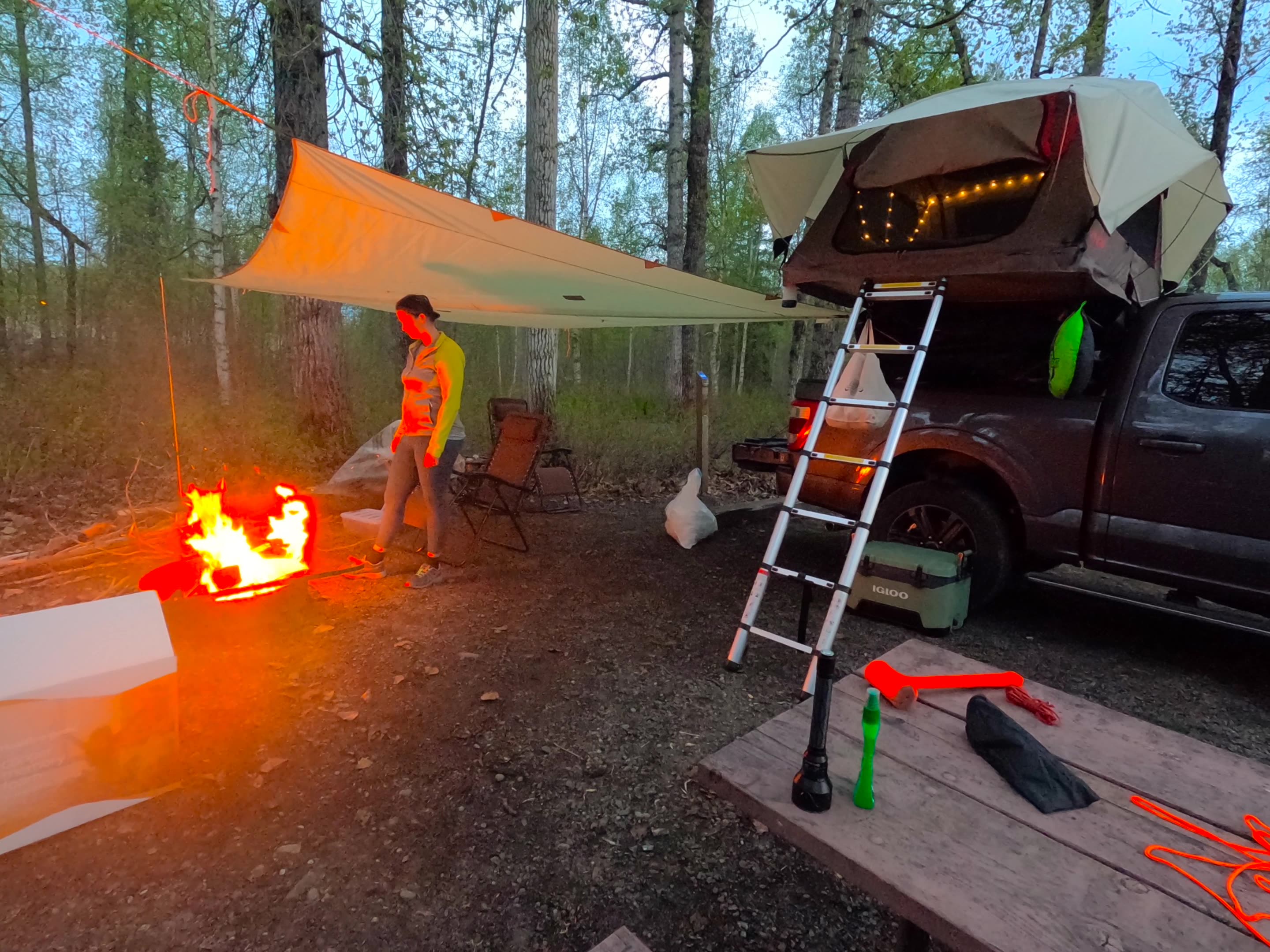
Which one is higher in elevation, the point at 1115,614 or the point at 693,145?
the point at 693,145

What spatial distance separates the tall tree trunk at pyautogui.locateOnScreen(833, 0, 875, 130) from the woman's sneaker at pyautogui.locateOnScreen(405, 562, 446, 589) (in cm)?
798

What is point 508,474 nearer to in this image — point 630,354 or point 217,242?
point 217,242

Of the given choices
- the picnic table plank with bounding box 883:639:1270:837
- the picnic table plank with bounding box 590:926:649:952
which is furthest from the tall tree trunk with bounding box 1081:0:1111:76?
the picnic table plank with bounding box 590:926:649:952

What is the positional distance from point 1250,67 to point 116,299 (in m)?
21.1

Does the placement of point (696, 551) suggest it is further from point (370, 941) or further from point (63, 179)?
point (63, 179)

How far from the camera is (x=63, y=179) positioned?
523 inches

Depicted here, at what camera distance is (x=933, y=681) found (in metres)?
1.84

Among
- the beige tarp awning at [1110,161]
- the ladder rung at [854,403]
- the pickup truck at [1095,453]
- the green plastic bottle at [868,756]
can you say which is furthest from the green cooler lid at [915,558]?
the green plastic bottle at [868,756]

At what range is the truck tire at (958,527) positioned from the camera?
382 cm

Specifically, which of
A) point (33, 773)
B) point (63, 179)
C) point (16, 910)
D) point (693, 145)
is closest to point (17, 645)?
point (33, 773)

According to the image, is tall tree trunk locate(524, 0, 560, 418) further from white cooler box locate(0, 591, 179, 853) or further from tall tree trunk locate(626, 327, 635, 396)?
tall tree trunk locate(626, 327, 635, 396)

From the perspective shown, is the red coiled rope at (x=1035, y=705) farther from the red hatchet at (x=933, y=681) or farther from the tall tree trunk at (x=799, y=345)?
the tall tree trunk at (x=799, y=345)

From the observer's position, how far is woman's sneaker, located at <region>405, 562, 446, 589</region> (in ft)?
14.5

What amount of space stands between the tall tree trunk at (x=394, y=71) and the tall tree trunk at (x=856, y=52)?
5634 millimetres
